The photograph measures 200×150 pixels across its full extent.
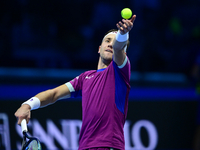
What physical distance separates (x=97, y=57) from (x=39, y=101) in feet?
13.6

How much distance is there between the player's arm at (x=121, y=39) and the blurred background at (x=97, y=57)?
10.4 ft

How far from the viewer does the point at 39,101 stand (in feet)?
9.32

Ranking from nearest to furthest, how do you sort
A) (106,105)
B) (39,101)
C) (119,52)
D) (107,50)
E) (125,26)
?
(125,26), (119,52), (106,105), (39,101), (107,50)

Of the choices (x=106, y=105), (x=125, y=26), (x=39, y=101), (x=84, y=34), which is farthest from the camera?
(x=84, y=34)

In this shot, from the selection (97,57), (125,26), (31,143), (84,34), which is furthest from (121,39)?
(84,34)

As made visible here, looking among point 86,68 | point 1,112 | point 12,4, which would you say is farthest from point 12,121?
point 12,4

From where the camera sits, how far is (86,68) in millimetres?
6770

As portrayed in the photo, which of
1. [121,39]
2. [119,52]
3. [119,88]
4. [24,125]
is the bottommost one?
[24,125]

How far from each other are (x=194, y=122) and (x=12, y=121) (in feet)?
11.4

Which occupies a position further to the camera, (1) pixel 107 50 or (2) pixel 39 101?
(1) pixel 107 50

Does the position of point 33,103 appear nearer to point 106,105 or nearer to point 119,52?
point 106,105

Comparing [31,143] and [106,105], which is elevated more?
[106,105]

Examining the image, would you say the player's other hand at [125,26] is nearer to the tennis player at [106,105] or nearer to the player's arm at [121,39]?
the player's arm at [121,39]

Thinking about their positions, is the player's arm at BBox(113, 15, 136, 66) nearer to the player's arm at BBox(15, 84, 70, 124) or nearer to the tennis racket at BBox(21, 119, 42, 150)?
the player's arm at BBox(15, 84, 70, 124)
